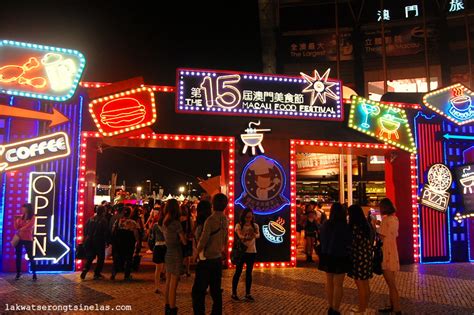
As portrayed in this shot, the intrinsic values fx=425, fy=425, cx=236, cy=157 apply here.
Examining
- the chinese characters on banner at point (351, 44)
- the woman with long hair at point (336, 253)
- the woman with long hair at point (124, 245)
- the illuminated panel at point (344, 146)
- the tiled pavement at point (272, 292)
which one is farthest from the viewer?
the chinese characters on banner at point (351, 44)

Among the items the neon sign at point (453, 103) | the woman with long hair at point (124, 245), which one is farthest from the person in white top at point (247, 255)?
the neon sign at point (453, 103)

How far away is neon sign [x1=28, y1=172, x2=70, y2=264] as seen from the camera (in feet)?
32.4

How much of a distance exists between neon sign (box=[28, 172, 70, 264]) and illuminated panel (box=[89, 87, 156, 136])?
1.79 m

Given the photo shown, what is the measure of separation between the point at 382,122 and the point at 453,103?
245 cm

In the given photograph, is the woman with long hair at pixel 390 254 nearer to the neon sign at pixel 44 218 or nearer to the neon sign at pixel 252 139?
the neon sign at pixel 252 139

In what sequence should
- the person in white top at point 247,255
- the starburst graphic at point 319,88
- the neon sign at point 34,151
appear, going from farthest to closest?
the starburst graphic at point 319,88 → the neon sign at point 34,151 → the person in white top at point 247,255

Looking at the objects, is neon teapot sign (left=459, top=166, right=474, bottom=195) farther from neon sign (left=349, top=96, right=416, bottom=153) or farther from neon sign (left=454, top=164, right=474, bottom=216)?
neon sign (left=349, top=96, right=416, bottom=153)

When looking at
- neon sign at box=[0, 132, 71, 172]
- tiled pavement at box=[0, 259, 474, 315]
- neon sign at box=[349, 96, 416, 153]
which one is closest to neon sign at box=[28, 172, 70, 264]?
neon sign at box=[0, 132, 71, 172]

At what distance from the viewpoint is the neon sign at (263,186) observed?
36.8ft

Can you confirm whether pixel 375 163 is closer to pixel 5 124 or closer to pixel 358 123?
pixel 358 123

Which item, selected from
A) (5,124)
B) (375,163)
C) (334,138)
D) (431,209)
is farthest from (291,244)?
(375,163)

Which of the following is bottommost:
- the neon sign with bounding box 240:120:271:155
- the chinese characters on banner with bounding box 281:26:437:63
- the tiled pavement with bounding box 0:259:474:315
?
the tiled pavement with bounding box 0:259:474:315

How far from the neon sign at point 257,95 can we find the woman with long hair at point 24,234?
4266 millimetres

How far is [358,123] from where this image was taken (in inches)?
467
